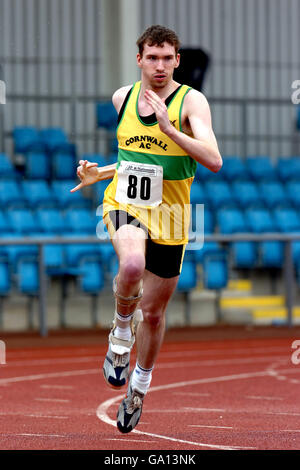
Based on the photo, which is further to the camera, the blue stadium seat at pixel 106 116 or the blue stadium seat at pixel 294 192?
the blue stadium seat at pixel 106 116

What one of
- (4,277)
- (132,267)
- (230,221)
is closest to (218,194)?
(230,221)

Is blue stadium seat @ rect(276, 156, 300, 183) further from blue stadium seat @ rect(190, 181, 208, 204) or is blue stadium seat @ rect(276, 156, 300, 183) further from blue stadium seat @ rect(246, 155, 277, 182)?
blue stadium seat @ rect(190, 181, 208, 204)

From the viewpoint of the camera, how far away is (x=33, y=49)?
82.3 feet

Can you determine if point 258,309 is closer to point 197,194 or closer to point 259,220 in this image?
point 259,220

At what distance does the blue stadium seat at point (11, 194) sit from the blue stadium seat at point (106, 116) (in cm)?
369

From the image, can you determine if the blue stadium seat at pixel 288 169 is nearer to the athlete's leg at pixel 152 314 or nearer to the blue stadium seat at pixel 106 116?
the blue stadium seat at pixel 106 116

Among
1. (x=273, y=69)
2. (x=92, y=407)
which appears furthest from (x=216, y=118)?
(x=92, y=407)

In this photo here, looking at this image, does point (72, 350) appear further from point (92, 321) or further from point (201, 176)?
point (201, 176)

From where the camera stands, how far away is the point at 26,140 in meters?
20.8

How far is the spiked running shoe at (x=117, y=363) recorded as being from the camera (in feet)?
23.9

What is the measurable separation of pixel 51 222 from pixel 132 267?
37.0ft

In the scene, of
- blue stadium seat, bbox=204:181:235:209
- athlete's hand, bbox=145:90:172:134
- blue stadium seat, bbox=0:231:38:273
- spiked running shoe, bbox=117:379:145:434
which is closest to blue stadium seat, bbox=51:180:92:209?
blue stadium seat, bbox=0:231:38:273

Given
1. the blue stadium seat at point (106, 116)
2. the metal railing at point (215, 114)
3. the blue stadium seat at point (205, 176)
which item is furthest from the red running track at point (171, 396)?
the metal railing at point (215, 114)

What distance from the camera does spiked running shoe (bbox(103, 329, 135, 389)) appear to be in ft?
23.9
